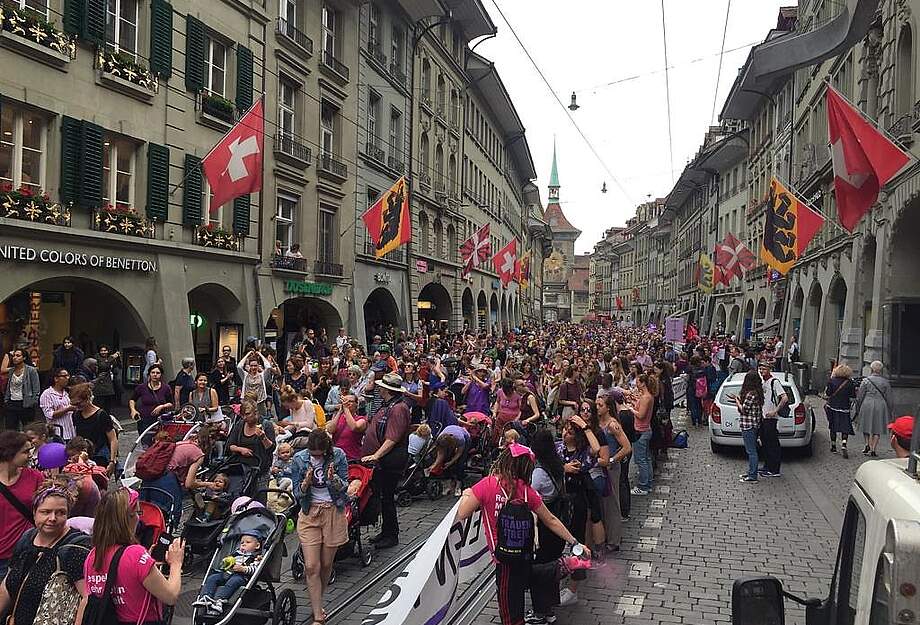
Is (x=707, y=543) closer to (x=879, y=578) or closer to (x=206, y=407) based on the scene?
(x=879, y=578)

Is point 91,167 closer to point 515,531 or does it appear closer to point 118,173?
point 118,173

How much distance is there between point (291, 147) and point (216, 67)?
385cm


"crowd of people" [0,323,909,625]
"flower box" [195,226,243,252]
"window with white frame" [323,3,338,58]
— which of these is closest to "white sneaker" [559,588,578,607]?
"crowd of people" [0,323,909,625]

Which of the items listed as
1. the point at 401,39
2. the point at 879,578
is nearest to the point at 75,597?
the point at 879,578

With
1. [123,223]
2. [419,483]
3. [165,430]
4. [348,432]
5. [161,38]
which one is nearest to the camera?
[165,430]

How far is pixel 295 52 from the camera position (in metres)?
23.1

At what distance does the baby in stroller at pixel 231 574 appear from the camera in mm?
5480

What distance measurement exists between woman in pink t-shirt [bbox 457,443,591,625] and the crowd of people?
0.04 feet

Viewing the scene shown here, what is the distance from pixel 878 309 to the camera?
1883cm

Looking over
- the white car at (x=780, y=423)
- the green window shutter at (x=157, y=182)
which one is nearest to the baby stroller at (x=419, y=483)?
the white car at (x=780, y=423)

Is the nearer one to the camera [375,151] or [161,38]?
[161,38]

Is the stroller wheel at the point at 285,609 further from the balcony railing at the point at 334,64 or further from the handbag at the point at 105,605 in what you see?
the balcony railing at the point at 334,64

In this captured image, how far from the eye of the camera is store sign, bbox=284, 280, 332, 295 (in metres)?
23.0

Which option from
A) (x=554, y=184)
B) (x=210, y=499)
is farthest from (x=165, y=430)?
(x=554, y=184)
